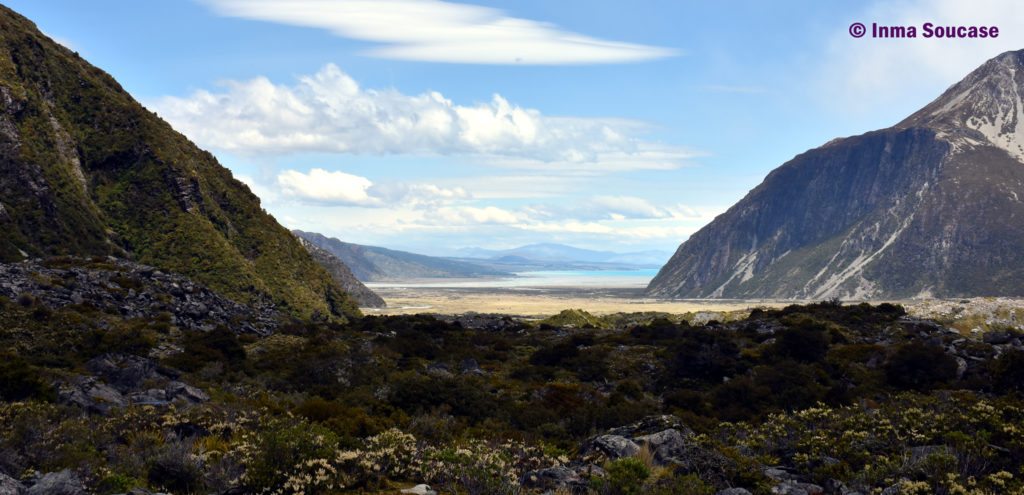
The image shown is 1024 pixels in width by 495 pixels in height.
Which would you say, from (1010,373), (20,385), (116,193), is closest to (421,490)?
(20,385)

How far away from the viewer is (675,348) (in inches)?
1656

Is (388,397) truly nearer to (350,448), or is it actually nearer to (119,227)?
(350,448)

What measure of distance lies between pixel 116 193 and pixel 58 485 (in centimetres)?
7871

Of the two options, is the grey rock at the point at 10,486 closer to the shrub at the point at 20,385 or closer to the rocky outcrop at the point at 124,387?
the rocky outcrop at the point at 124,387

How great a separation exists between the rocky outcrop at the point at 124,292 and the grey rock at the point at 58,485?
33.0 metres

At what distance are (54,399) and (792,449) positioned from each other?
2146 centimetres

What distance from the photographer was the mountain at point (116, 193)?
6725 centimetres

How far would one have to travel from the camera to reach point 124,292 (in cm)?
4616

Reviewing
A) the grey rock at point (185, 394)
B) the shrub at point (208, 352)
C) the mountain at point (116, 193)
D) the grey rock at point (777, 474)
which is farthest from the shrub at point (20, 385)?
the mountain at point (116, 193)

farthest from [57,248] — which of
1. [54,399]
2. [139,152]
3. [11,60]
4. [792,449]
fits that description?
[792,449]

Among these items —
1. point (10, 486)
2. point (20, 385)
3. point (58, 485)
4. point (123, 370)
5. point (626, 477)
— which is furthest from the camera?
point (123, 370)

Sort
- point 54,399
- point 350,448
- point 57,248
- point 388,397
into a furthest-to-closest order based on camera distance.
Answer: point 57,248 < point 388,397 < point 54,399 < point 350,448

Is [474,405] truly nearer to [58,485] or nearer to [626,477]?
[626,477]

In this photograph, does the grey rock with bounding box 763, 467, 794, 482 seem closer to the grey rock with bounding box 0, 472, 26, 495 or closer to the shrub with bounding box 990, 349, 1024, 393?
the grey rock with bounding box 0, 472, 26, 495
